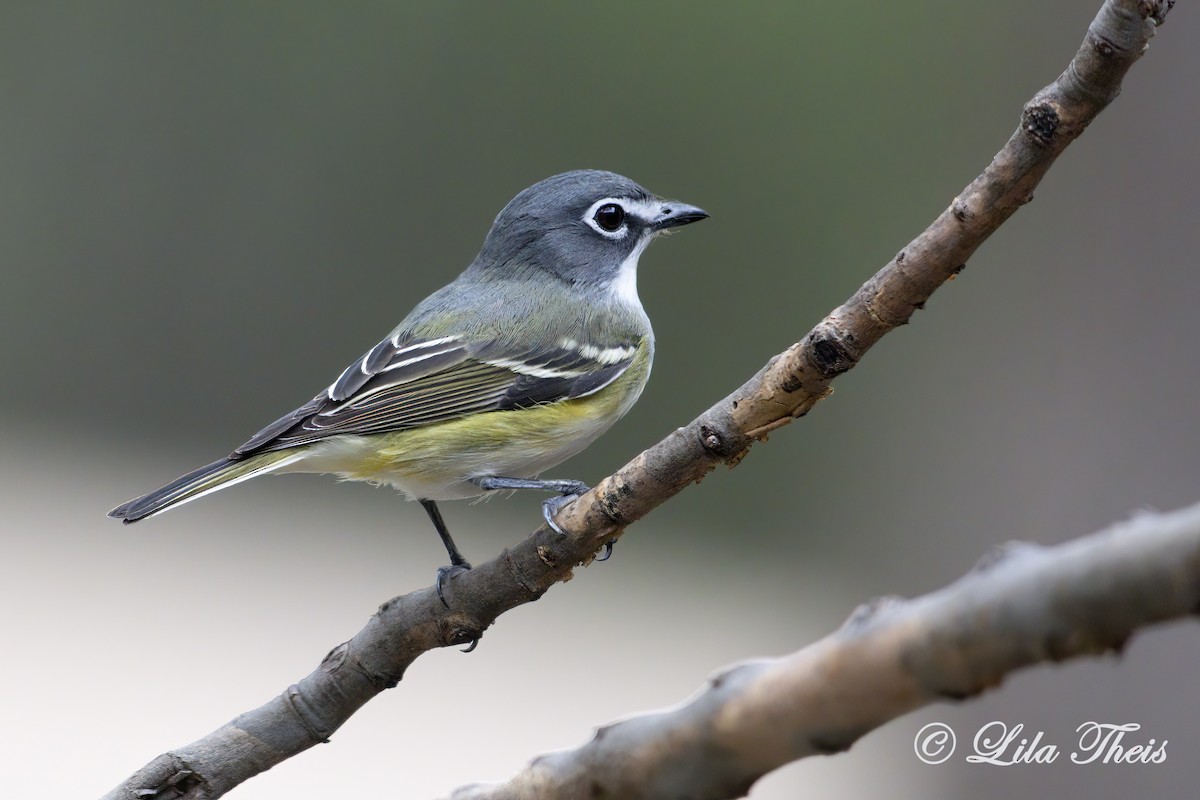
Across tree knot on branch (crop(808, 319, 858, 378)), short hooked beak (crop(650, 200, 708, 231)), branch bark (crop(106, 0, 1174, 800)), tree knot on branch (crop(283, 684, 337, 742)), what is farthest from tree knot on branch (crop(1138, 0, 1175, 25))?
short hooked beak (crop(650, 200, 708, 231))

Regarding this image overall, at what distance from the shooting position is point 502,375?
3.76 metres

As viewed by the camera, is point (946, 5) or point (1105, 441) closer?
point (1105, 441)

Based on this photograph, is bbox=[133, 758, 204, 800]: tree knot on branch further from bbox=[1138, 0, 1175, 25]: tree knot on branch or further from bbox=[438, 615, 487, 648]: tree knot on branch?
bbox=[1138, 0, 1175, 25]: tree knot on branch

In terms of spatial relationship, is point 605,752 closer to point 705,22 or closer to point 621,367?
point 621,367

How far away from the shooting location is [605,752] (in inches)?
63.1

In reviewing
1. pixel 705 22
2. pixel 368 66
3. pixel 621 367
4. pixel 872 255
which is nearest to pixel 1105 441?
pixel 621 367

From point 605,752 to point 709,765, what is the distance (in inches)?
7.2

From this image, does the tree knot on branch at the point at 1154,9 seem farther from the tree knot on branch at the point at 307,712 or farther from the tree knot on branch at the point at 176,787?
the tree knot on branch at the point at 176,787

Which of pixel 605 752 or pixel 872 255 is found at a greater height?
pixel 872 255

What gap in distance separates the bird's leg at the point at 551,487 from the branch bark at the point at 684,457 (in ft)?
0.33

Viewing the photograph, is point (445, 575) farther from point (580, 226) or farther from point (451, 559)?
point (580, 226)

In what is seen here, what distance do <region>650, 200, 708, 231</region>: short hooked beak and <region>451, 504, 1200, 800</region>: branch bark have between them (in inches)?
111

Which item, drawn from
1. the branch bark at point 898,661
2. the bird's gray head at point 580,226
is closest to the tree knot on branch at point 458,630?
the branch bark at point 898,661

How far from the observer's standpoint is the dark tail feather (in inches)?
120
